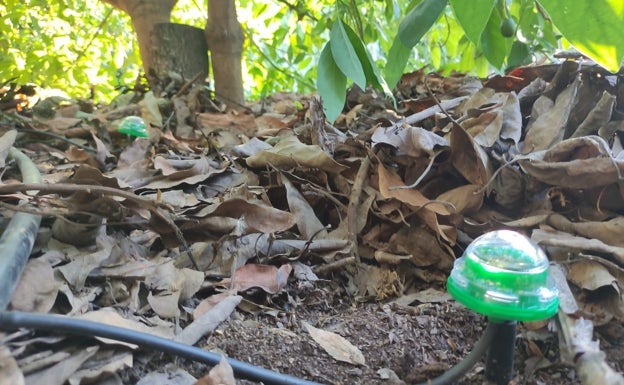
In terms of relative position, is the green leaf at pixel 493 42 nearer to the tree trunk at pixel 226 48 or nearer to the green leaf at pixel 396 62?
the green leaf at pixel 396 62

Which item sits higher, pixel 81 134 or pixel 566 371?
pixel 81 134

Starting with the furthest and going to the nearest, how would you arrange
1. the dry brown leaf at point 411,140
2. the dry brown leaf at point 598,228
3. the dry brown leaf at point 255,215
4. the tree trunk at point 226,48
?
the tree trunk at point 226,48, the dry brown leaf at point 411,140, the dry brown leaf at point 255,215, the dry brown leaf at point 598,228

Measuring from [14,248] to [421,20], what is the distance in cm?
73

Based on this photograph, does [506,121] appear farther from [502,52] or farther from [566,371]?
[566,371]

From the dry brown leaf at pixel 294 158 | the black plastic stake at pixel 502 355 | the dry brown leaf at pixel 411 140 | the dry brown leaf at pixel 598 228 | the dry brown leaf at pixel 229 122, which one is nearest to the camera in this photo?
the black plastic stake at pixel 502 355

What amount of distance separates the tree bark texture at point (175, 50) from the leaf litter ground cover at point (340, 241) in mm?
1038

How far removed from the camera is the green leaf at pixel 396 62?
3.49 feet

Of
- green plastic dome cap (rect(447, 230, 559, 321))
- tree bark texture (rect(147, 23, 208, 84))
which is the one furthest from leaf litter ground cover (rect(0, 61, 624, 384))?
tree bark texture (rect(147, 23, 208, 84))

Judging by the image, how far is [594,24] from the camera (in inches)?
24.4

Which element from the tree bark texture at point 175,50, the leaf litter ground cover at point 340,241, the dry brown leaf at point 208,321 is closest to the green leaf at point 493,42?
the leaf litter ground cover at point 340,241

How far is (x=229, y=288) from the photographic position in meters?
1.01

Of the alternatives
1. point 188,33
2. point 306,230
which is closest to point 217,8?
point 188,33

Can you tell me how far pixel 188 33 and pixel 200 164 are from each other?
1.34 metres

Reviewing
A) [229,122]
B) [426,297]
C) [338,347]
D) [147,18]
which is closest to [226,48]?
[147,18]
